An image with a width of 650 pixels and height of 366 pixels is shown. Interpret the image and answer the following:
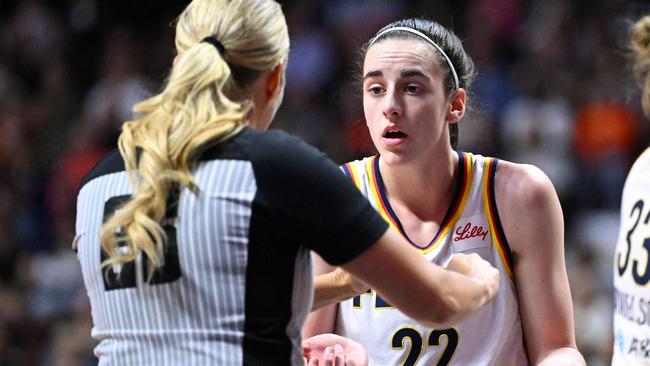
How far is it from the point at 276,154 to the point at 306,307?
358 mm

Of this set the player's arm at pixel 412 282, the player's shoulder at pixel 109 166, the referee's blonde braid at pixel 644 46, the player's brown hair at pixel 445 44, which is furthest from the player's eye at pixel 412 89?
the player's shoulder at pixel 109 166

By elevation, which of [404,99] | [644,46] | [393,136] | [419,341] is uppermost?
[644,46]

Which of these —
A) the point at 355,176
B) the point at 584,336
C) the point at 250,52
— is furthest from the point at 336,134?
the point at 250,52

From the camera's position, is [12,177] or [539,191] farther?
[12,177]

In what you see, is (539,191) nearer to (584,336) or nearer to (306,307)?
(306,307)

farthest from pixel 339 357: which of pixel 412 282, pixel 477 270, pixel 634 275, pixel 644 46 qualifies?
pixel 644 46

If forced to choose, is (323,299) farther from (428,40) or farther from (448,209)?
(428,40)

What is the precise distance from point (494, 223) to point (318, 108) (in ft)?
17.9

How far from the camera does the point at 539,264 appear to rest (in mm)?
3188

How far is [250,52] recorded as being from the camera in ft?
7.54

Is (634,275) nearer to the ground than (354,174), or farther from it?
nearer to the ground

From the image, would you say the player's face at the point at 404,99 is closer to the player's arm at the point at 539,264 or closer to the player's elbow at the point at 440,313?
the player's arm at the point at 539,264

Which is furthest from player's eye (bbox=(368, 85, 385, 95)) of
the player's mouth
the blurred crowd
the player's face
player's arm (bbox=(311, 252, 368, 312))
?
the blurred crowd

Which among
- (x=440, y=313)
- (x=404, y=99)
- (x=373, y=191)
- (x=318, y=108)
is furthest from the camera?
(x=318, y=108)
